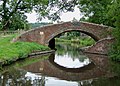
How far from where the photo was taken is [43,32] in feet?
137

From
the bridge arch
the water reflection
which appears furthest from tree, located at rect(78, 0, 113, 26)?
the water reflection

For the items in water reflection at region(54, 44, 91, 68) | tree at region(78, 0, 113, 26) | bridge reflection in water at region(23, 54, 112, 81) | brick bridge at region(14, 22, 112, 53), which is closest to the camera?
bridge reflection in water at region(23, 54, 112, 81)

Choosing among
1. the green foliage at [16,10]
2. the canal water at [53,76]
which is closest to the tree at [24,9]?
the green foliage at [16,10]

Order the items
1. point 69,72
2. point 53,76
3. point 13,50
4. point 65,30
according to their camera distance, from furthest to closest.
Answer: point 65,30, point 13,50, point 69,72, point 53,76

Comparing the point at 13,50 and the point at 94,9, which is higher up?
the point at 94,9

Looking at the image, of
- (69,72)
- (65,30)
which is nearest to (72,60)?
(65,30)

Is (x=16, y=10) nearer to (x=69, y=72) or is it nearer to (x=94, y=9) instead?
(x=94, y=9)

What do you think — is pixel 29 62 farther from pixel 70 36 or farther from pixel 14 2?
pixel 70 36

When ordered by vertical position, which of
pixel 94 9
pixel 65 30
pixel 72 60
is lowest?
pixel 72 60

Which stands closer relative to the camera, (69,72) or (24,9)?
(69,72)

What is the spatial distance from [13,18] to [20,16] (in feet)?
3.74

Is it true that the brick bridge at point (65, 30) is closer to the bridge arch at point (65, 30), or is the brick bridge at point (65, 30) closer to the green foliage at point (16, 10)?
the bridge arch at point (65, 30)

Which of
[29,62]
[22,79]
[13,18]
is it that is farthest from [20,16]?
[22,79]

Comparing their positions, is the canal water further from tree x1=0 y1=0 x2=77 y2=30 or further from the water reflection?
tree x1=0 y1=0 x2=77 y2=30
